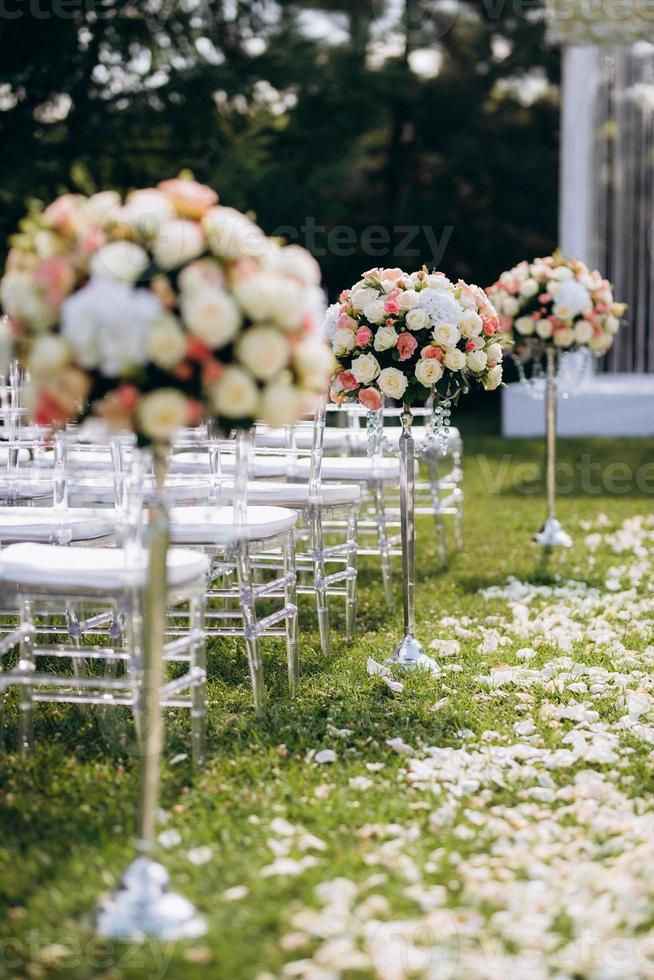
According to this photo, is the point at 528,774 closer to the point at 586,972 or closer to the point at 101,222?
the point at 586,972

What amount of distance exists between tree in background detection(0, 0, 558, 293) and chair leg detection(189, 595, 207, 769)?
8188 mm

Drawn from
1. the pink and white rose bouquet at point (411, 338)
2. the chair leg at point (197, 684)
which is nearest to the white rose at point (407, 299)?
the pink and white rose bouquet at point (411, 338)

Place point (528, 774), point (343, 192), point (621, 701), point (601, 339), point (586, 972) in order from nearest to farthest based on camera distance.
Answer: point (586, 972) < point (528, 774) < point (621, 701) < point (601, 339) < point (343, 192)

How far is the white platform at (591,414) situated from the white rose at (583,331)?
6.87m

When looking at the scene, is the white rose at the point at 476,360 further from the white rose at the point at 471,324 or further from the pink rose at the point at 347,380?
the pink rose at the point at 347,380

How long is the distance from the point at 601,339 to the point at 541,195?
44.5 ft

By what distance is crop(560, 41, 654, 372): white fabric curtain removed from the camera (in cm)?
1458

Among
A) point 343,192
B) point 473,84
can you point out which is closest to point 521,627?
point 343,192

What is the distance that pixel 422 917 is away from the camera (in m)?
2.88

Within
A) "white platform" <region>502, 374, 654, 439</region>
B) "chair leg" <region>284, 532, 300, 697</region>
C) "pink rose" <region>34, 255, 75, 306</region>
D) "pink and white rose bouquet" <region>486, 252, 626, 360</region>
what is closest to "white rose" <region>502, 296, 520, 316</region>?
"pink and white rose bouquet" <region>486, 252, 626, 360</region>

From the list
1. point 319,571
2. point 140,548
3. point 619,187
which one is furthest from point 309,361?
point 619,187

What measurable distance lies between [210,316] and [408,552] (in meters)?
2.50

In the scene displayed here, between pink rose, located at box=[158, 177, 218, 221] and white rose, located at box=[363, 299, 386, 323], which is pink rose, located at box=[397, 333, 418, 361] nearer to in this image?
white rose, located at box=[363, 299, 386, 323]

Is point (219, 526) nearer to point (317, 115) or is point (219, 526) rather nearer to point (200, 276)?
point (200, 276)
